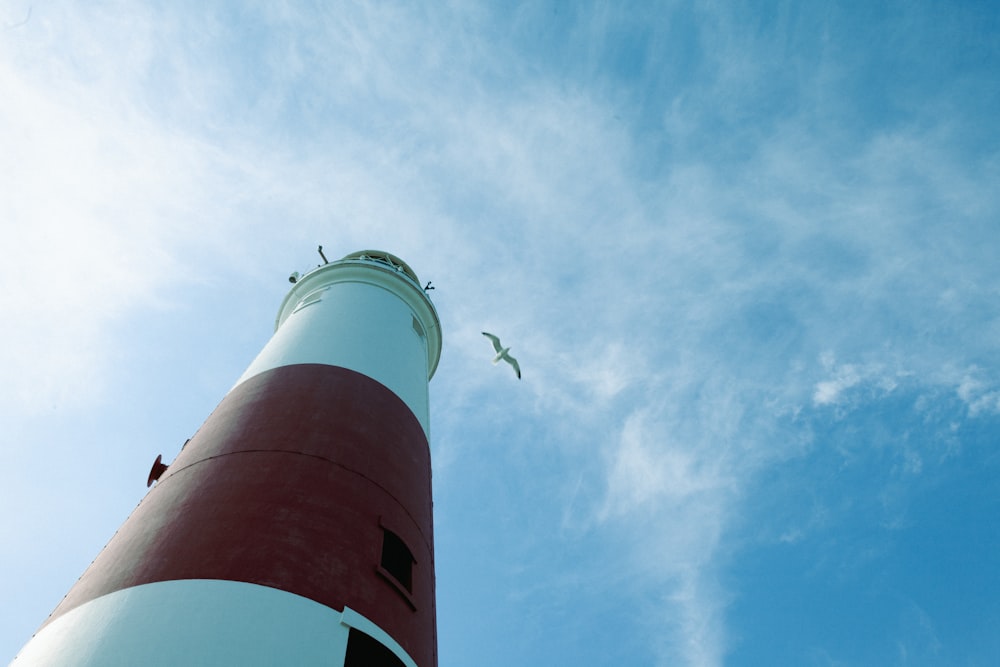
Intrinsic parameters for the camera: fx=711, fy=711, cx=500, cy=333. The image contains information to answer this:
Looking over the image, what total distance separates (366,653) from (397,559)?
161 cm

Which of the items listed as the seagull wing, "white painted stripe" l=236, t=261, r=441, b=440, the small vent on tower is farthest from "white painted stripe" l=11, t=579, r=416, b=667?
the seagull wing

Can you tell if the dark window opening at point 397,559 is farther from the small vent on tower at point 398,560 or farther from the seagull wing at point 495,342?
the seagull wing at point 495,342

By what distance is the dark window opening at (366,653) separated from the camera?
6.75 meters

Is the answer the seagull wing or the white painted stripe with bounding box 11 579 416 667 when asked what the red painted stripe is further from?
the seagull wing

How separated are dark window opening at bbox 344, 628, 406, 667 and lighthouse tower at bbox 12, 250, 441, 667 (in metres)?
0.01

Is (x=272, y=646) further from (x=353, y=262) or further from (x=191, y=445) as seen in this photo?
(x=353, y=262)

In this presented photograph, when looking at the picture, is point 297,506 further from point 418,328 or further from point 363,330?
point 418,328

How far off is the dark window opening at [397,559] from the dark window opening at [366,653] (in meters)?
1.05

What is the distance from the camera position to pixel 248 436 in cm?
895

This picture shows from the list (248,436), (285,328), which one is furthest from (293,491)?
(285,328)

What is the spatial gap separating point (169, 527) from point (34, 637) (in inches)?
58.9

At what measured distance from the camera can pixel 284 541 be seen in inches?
279

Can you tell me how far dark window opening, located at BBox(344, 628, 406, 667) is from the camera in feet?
22.1

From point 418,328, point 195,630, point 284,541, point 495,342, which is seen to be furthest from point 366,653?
point 495,342
